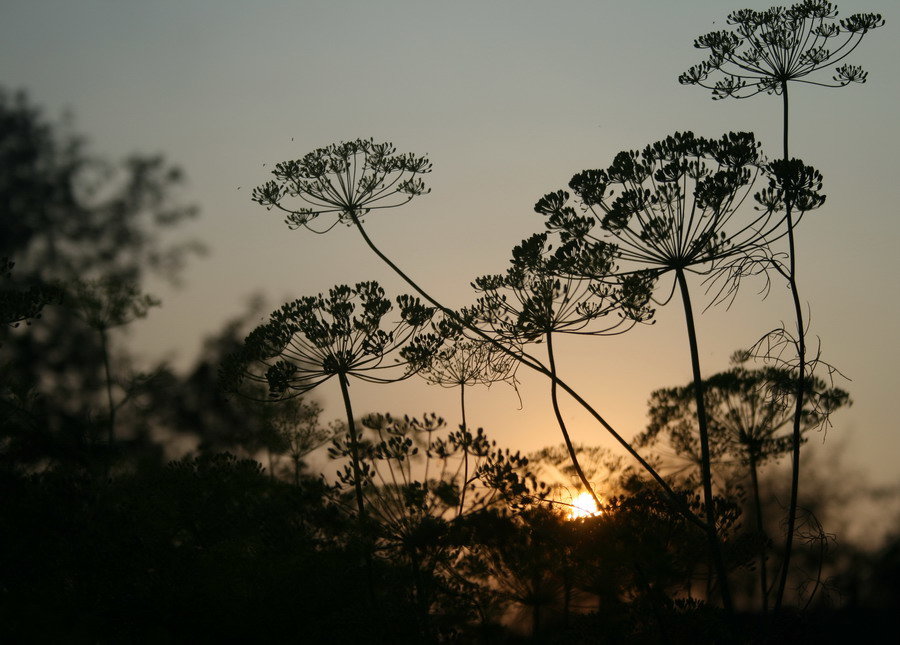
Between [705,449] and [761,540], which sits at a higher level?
[705,449]

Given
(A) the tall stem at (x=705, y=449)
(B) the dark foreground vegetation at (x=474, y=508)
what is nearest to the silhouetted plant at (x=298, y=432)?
(B) the dark foreground vegetation at (x=474, y=508)

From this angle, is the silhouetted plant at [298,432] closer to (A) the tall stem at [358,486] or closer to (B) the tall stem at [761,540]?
(A) the tall stem at [358,486]

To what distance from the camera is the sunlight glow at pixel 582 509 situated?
10656 millimetres

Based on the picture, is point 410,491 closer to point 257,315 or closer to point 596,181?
point 596,181

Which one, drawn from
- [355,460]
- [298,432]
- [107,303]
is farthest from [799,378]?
[107,303]

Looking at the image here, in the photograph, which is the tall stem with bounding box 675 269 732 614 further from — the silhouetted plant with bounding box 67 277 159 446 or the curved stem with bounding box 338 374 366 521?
the silhouetted plant with bounding box 67 277 159 446

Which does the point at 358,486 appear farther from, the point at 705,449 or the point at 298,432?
the point at 298,432

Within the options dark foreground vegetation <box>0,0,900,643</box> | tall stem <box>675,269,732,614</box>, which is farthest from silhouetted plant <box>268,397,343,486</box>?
tall stem <box>675,269,732,614</box>

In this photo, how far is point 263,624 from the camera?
42.9 ft

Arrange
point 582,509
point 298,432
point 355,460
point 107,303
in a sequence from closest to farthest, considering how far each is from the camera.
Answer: point 582,509 → point 355,460 → point 298,432 → point 107,303

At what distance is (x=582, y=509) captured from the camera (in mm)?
10320

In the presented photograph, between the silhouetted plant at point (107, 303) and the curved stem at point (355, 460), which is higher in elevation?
the silhouetted plant at point (107, 303)

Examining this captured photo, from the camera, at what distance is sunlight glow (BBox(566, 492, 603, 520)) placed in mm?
10656

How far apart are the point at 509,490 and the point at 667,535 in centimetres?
219
